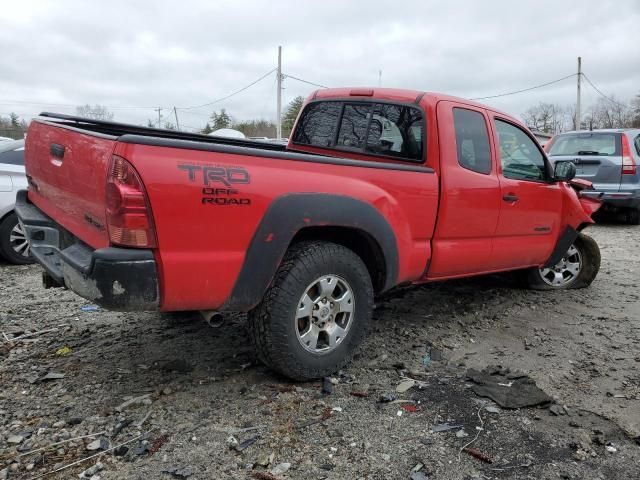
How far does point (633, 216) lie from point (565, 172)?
599cm

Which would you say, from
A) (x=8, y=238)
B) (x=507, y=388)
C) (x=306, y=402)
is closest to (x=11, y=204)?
(x=8, y=238)

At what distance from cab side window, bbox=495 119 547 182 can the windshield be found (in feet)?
17.7

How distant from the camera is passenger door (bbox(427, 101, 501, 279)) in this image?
3.81 meters

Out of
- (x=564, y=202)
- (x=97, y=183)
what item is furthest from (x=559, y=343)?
(x=97, y=183)

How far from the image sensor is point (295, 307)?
2.99 meters

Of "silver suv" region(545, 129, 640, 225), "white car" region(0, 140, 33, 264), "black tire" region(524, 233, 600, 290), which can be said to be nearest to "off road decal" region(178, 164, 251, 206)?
"black tire" region(524, 233, 600, 290)

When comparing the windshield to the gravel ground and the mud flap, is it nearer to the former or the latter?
the mud flap

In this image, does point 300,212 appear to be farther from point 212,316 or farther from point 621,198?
point 621,198

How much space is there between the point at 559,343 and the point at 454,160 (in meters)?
1.66

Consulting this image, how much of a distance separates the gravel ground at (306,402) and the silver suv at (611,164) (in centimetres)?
510

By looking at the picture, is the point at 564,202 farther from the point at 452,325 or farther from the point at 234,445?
the point at 234,445

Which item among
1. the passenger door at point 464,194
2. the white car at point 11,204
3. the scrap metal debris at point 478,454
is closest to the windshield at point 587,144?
the passenger door at point 464,194

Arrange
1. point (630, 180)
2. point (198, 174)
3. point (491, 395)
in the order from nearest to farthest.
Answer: point (198, 174), point (491, 395), point (630, 180)

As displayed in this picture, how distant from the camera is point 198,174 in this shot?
8.31 feet
